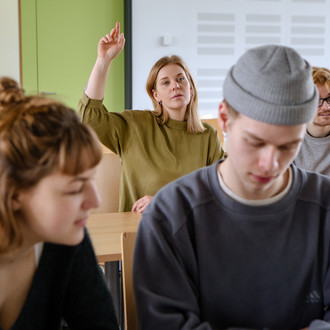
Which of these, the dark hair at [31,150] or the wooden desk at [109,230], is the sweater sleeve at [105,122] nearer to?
the wooden desk at [109,230]

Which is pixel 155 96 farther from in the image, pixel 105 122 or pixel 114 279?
pixel 114 279

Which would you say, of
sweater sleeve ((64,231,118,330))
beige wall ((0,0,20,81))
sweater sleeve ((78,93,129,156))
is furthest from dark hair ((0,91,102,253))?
beige wall ((0,0,20,81))

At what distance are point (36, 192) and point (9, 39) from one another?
13.0ft

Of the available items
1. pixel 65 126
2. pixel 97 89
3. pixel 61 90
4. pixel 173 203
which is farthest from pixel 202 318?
pixel 61 90

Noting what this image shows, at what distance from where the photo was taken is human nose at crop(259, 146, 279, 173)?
104 cm

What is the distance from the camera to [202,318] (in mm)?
1157

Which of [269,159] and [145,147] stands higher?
[269,159]

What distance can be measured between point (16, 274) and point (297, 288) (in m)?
0.65

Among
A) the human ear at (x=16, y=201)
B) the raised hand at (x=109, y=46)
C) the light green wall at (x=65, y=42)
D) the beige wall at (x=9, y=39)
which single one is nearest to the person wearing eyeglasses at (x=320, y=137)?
the raised hand at (x=109, y=46)

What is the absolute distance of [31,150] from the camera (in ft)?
2.94

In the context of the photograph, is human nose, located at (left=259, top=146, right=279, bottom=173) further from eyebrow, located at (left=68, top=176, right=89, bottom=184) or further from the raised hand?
the raised hand

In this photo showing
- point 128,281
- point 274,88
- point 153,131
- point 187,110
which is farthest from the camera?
point 187,110

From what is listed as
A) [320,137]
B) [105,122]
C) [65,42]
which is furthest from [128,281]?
[65,42]

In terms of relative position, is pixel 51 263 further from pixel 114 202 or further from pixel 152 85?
pixel 152 85
